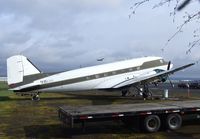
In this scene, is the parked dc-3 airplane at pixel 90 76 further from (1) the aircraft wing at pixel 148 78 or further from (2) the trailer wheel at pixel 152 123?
(2) the trailer wheel at pixel 152 123

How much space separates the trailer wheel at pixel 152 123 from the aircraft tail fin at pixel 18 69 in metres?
22.4

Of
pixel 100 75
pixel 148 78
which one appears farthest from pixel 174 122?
pixel 100 75

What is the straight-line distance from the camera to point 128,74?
138 feet

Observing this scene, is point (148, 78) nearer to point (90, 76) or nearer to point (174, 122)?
point (90, 76)

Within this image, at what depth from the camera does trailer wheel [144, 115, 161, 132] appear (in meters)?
17.2

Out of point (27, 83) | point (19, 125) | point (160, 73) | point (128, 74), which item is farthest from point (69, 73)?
point (19, 125)

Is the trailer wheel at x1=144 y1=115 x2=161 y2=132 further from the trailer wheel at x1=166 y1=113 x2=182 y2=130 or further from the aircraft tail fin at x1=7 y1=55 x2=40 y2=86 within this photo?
the aircraft tail fin at x1=7 y1=55 x2=40 y2=86

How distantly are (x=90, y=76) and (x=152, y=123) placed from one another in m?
22.2

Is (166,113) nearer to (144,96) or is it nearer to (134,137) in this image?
(134,137)

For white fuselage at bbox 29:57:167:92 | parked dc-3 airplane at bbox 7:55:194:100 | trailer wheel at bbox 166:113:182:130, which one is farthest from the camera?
white fuselage at bbox 29:57:167:92

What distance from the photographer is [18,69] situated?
37.6m

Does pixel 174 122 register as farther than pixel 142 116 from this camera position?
Yes

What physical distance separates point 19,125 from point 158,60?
26.0 m

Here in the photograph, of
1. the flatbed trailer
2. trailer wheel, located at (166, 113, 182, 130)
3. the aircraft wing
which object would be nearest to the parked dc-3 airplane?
the aircraft wing
